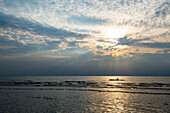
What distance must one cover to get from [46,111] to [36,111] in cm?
174

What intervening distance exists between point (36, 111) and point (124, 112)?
586 inches

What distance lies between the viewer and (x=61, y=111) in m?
A: 24.9

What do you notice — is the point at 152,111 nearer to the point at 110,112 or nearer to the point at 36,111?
the point at 110,112

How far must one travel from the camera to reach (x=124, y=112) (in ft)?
78.8

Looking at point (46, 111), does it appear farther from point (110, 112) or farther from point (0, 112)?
point (110, 112)

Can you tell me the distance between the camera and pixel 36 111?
25.1 metres

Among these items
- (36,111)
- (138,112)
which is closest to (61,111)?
(36,111)

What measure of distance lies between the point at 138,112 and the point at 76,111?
10.3 m

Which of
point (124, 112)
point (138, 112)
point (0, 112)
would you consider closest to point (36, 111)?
point (0, 112)

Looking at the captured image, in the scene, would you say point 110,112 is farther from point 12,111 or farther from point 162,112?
point 12,111

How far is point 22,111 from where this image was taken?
82.7 feet

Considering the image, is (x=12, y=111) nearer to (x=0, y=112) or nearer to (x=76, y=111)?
(x=0, y=112)

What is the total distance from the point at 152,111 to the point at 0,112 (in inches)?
1011

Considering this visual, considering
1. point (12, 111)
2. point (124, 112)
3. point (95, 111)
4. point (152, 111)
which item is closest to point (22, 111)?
point (12, 111)
